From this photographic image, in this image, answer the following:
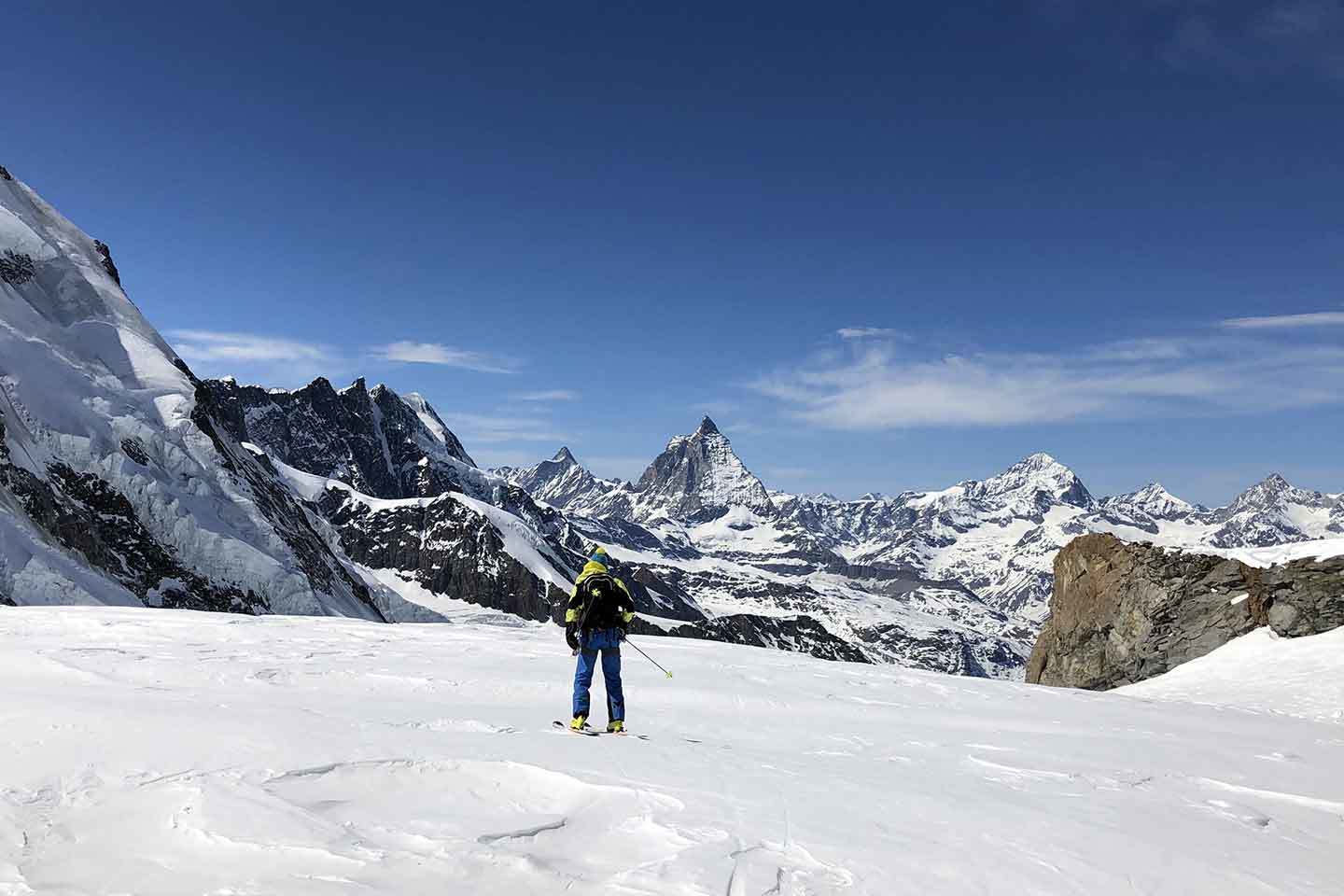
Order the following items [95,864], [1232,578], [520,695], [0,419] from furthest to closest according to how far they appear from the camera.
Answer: [0,419] → [1232,578] → [520,695] → [95,864]

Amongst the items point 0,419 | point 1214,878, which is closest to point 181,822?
point 1214,878

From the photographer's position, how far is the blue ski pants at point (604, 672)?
36.0ft

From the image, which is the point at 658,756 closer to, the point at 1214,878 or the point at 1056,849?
the point at 1056,849

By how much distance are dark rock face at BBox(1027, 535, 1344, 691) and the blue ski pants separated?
2956cm

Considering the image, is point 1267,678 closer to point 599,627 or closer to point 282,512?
point 599,627

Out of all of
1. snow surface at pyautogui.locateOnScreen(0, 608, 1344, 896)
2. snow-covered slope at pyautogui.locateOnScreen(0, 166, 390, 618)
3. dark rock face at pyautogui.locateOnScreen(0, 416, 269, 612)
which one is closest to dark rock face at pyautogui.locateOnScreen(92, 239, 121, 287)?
snow-covered slope at pyautogui.locateOnScreen(0, 166, 390, 618)

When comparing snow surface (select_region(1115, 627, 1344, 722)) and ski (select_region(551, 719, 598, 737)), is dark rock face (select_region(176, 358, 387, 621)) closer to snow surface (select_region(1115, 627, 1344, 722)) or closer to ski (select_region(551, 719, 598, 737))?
snow surface (select_region(1115, 627, 1344, 722))

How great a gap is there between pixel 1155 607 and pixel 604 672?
3309 centimetres

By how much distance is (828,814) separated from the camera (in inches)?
289

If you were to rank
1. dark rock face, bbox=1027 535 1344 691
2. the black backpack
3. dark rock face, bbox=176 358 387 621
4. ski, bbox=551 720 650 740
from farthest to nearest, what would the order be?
dark rock face, bbox=176 358 387 621, dark rock face, bbox=1027 535 1344 691, the black backpack, ski, bbox=551 720 650 740

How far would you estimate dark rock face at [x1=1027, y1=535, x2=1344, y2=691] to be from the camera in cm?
2998

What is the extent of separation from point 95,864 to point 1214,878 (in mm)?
8061

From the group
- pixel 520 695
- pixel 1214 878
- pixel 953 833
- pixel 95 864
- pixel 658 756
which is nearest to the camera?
pixel 95 864

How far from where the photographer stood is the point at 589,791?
7.33 meters
